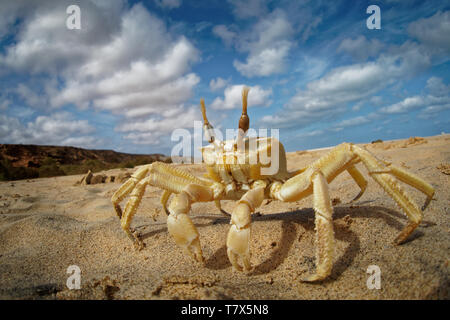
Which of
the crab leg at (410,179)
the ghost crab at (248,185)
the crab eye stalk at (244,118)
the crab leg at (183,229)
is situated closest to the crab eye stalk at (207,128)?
the ghost crab at (248,185)

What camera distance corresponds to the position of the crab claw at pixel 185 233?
8.28 feet

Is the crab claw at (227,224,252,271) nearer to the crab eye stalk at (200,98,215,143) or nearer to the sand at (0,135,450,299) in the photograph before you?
the sand at (0,135,450,299)

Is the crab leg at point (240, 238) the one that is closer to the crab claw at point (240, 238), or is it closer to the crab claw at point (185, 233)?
the crab claw at point (240, 238)

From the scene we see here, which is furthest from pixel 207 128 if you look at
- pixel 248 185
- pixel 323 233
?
pixel 323 233

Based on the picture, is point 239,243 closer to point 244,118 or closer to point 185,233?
point 185,233

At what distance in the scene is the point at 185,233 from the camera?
253cm

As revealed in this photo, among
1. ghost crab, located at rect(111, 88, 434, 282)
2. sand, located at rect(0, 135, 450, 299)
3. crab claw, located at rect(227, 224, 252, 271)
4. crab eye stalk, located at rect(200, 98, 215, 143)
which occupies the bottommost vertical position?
sand, located at rect(0, 135, 450, 299)

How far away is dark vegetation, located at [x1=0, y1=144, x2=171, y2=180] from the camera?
15125 millimetres

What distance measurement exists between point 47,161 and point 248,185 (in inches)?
806

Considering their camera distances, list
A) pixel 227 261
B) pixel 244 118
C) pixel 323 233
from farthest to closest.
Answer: pixel 244 118, pixel 227 261, pixel 323 233

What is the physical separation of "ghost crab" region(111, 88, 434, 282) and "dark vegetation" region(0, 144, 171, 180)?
15565mm

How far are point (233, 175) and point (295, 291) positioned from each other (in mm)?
1645

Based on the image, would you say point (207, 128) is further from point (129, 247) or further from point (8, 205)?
point (8, 205)

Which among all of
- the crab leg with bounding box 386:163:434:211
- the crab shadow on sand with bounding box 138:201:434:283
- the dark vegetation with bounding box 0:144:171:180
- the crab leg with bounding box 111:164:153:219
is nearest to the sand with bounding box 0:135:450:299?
the crab shadow on sand with bounding box 138:201:434:283
